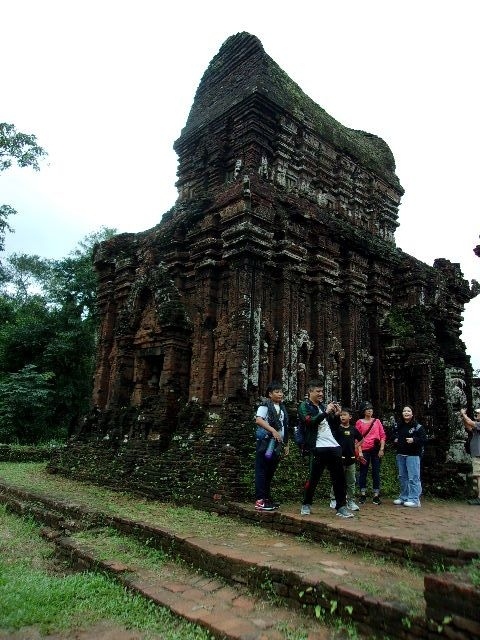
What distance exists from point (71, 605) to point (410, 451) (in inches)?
202

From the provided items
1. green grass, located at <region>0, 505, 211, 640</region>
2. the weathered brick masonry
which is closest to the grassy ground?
the weathered brick masonry

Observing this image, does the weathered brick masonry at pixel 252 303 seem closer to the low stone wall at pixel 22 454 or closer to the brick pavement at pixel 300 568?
the brick pavement at pixel 300 568

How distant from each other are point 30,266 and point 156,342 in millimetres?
28047

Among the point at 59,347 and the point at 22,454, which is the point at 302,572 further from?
the point at 59,347

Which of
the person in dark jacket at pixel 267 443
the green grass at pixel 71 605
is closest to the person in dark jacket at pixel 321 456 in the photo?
the person in dark jacket at pixel 267 443

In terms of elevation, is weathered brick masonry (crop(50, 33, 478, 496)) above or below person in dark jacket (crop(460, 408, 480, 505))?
above

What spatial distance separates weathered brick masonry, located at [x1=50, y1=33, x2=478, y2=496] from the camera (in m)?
8.85

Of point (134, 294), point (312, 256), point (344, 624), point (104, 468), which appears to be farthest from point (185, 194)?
point (344, 624)

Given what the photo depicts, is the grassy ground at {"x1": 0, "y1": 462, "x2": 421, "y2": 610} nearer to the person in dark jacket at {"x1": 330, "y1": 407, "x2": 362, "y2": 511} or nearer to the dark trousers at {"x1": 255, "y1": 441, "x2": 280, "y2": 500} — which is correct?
the dark trousers at {"x1": 255, "y1": 441, "x2": 280, "y2": 500}

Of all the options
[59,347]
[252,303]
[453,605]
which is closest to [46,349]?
[59,347]

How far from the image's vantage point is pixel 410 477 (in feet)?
24.1

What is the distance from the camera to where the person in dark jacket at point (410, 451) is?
23.8 feet

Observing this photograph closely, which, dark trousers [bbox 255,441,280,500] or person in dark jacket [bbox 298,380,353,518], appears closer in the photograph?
person in dark jacket [bbox 298,380,353,518]

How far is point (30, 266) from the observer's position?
34719mm
